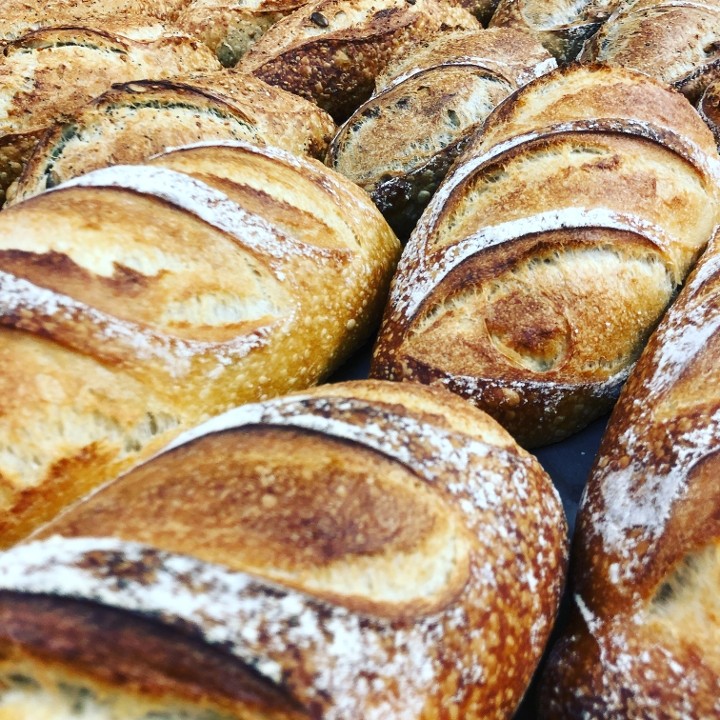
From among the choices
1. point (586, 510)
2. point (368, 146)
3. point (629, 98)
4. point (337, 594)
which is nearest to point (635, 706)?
point (586, 510)

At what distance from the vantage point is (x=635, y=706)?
1085 millimetres

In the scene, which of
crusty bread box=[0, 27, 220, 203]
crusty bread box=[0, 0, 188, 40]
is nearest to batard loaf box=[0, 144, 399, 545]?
crusty bread box=[0, 27, 220, 203]

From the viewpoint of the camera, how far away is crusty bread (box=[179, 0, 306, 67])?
2.87m

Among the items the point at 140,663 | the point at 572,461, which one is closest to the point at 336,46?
the point at 572,461

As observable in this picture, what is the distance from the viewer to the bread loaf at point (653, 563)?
1075 millimetres

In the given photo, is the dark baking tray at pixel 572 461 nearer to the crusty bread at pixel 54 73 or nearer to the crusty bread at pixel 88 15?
the crusty bread at pixel 54 73

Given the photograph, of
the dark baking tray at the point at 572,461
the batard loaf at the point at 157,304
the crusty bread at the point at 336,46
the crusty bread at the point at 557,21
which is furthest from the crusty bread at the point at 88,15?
the dark baking tray at the point at 572,461

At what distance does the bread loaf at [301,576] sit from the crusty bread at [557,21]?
2.05 meters

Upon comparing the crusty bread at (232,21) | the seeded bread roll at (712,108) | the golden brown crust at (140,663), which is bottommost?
the golden brown crust at (140,663)

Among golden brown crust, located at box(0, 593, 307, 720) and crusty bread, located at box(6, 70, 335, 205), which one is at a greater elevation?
crusty bread, located at box(6, 70, 335, 205)

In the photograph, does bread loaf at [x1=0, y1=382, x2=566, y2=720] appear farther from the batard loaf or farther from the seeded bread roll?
the seeded bread roll

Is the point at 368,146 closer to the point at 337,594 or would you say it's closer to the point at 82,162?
the point at 82,162

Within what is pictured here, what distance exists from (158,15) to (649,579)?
2961 mm

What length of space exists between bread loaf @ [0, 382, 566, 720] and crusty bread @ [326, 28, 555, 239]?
1.06 metres
